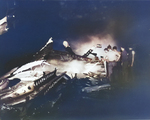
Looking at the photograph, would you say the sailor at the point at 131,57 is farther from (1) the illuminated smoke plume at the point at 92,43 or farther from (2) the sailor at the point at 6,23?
(2) the sailor at the point at 6,23

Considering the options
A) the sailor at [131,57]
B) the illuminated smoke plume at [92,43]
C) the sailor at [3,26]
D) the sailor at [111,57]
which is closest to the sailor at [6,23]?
the sailor at [3,26]

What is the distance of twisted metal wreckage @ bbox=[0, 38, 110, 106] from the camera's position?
2078 mm

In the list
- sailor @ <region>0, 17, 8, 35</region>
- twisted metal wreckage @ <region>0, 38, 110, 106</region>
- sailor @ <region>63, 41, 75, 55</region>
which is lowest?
twisted metal wreckage @ <region>0, 38, 110, 106</region>

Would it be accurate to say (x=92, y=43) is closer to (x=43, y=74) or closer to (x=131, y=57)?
(x=131, y=57)

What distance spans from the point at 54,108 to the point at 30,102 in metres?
0.34

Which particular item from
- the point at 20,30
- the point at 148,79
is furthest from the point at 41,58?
the point at 148,79

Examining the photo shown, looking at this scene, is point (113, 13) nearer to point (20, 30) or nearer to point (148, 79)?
point (148, 79)

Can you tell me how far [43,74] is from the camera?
2145 mm

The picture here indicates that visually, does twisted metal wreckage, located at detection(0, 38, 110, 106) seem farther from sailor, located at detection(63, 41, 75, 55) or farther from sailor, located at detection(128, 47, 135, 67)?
sailor, located at detection(128, 47, 135, 67)

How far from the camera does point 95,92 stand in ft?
7.02

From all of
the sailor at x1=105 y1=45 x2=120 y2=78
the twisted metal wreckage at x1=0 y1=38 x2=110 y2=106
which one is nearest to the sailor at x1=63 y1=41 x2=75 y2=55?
the twisted metal wreckage at x1=0 y1=38 x2=110 y2=106

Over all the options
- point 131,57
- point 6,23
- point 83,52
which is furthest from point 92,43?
point 6,23

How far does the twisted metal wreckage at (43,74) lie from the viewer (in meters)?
2.08

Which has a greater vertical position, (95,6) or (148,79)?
(95,6)
